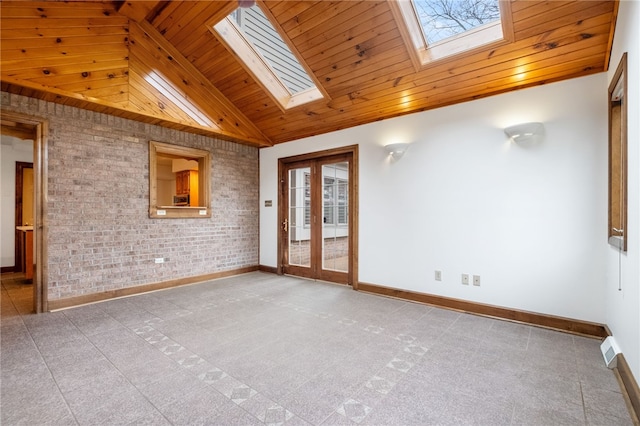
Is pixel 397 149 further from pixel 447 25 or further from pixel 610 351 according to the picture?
pixel 610 351

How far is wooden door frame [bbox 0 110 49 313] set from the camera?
3473 millimetres

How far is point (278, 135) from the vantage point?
543 centimetres

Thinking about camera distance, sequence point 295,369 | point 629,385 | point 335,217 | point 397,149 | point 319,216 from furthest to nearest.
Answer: point 319,216
point 335,217
point 397,149
point 295,369
point 629,385

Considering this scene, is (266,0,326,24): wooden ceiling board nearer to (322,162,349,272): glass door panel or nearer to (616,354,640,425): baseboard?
(322,162,349,272): glass door panel

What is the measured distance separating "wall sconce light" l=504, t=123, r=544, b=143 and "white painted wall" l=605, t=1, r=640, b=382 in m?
0.75

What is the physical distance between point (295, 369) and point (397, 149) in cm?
301

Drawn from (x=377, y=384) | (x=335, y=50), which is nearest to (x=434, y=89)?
(x=335, y=50)

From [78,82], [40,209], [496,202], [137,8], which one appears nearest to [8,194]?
[40,209]

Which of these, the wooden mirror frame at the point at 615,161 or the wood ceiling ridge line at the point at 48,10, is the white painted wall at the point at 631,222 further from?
the wood ceiling ridge line at the point at 48,10

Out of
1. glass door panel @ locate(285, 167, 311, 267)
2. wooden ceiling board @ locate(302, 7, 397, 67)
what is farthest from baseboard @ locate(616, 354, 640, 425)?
glass door panel @ locate(285, 167, 311, 267)

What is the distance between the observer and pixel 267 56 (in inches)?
163

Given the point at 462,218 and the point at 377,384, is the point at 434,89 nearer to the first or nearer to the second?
the point at 462,218

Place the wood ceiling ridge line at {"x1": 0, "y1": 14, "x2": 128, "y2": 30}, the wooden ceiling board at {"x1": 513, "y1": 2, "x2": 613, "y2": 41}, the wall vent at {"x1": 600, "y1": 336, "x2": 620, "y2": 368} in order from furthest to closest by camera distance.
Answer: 1. the wood ceiling ridge line at {"x1": 0, "y1": 14, "x2": 128, "y2": 30}
2. the wooden ceiling board at {"x1": 513, "y1": 2, "x2": 613, "y2": 41}
3. the wall vent at {"x1": 600, "y1": 336, "x2": 620, "y2": 368}

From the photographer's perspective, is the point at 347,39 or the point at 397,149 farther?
the point at 397,149
